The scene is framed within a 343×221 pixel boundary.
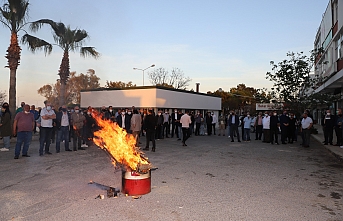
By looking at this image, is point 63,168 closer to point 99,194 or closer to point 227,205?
point 99,194

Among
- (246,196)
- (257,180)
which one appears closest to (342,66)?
(257,180)

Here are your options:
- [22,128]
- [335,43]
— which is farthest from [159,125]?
[335,43]

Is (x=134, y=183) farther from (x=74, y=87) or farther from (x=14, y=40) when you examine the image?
(x=74, y=87)

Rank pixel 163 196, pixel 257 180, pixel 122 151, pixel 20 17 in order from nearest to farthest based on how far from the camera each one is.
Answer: pixel 163 196, pixel 122 151, pixel 257 180, pixel 20 17

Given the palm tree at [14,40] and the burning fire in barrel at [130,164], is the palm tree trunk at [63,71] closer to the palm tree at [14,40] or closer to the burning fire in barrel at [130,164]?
the palm tree at [14,40]

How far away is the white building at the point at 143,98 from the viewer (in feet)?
→ 90.0

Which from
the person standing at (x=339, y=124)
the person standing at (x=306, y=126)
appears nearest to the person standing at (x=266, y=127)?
the person standing at (x=306, y=126)

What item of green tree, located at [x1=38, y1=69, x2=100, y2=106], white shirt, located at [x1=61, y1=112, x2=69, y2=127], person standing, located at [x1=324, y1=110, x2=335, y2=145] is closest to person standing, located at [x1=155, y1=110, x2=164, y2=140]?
white shirt, located at [x1=61, y1=112, x2=69, y2=127]

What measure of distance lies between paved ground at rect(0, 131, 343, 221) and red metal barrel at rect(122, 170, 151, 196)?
164 millimetres

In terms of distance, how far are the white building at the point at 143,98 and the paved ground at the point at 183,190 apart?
56.9ft

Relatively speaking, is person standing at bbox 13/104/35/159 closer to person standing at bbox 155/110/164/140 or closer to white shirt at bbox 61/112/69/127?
white shirt at bbox 61/112/69/127

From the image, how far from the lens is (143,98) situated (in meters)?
27.8

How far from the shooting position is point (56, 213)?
4859 millimetres

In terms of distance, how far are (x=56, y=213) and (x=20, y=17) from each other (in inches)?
605
